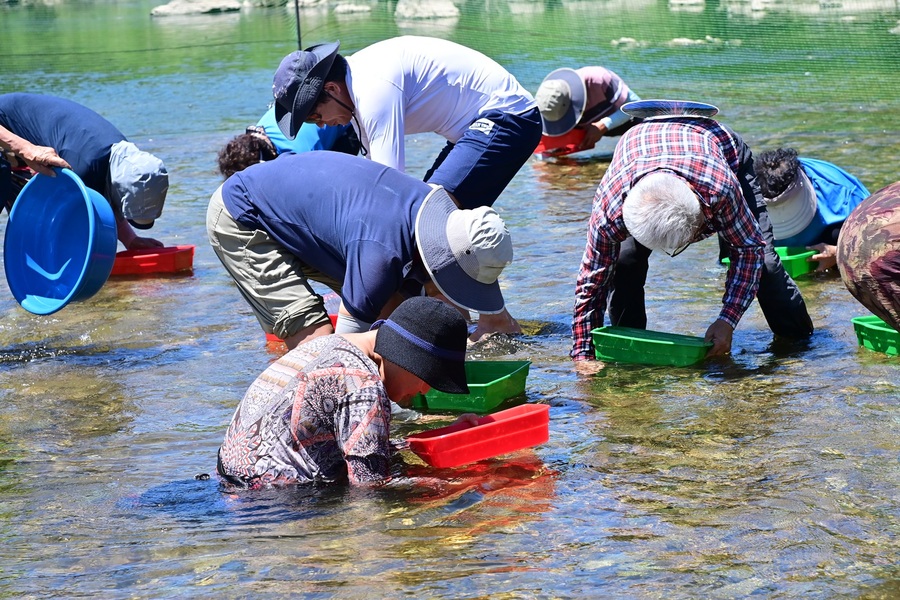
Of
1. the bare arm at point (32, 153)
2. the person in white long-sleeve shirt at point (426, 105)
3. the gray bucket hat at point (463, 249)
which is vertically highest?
the person in white long-sleeve shirt at point (426, 105)

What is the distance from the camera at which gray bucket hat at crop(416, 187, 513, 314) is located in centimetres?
387

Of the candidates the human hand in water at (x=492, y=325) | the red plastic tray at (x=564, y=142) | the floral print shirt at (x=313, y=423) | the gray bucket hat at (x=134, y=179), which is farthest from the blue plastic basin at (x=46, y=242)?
the red plastic tray at (x=564, y=142)

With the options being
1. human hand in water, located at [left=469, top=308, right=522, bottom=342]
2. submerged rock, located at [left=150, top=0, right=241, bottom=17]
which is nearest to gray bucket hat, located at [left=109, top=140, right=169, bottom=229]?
human hand in water, located at [left=469, top=308, right=522, bottom=342]

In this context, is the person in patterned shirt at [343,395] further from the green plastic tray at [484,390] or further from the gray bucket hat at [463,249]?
the green plastic tray at [484,390]

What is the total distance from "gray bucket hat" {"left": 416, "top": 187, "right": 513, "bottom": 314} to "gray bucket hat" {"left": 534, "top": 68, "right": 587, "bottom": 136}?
7.29 metres

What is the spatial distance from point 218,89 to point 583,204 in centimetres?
1001

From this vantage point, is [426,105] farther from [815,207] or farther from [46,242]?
[815,207]

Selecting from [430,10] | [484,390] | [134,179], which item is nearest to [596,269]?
[484,390]

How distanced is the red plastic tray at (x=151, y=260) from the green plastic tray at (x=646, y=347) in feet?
11.5

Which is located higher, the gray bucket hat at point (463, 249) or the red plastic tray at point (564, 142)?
the gray bucket hat at point (463, 249)

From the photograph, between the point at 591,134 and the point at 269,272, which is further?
the point at 591,134

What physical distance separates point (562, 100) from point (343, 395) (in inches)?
313

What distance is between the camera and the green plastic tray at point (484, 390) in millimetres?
4566

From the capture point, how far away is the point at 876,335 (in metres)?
5.09
